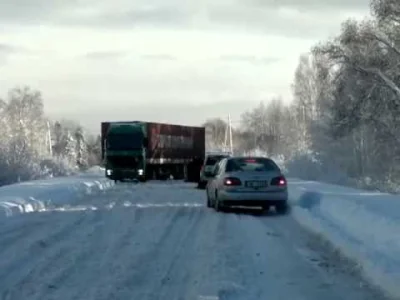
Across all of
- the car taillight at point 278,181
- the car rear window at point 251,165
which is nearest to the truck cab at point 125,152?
the car rear window at point 251,165

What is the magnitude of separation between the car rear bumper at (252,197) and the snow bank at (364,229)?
2.18ft

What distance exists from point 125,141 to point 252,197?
28.5 metres

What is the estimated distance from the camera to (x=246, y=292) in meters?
9.85

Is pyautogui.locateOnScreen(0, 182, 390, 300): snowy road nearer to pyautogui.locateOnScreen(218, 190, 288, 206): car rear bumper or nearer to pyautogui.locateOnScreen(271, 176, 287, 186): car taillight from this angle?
pyautogui.locateOnScreen(218, 190, 288, 206): car rear bumper

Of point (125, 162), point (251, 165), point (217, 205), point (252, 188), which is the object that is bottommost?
point (217, 205)

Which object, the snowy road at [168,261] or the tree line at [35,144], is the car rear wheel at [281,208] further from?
the tree line at [35,144]

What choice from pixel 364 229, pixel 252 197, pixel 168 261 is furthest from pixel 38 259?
pixel 252 197

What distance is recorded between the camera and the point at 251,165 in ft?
78.8

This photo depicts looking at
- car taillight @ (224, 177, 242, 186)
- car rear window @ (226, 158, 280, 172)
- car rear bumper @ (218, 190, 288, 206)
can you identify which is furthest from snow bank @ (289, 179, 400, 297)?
car taillight @ (224, 177, 242, 186)

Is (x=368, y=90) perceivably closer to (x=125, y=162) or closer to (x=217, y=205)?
(x=125, y=162)

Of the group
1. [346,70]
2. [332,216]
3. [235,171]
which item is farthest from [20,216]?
[346,70]

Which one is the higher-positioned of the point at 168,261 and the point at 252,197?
the point at 252,197

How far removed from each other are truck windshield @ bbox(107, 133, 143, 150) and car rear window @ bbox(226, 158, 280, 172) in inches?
1037

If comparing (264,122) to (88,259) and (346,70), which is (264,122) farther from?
(88,259)
